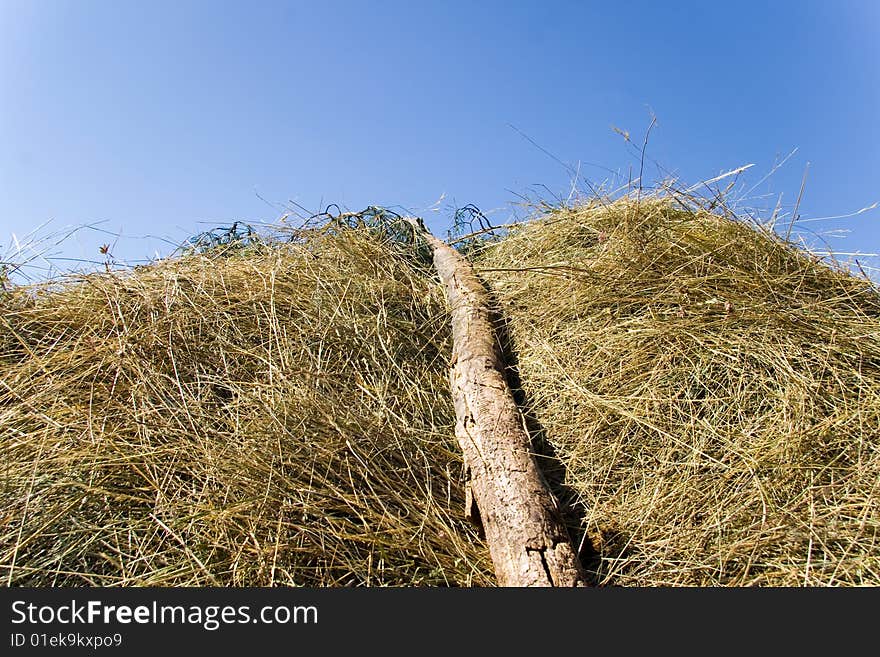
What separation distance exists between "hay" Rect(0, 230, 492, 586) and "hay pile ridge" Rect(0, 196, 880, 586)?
0.04 feet

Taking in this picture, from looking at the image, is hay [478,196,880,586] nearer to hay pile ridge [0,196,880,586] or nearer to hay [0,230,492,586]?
hay pile ridge [0,196,880,586]

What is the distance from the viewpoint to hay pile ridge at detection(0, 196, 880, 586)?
2236mm

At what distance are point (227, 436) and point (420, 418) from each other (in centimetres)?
91

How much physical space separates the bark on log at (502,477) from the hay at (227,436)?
14 centimetres

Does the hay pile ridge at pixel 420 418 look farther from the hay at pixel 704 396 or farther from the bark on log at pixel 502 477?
the bark on log at pixel 502 477

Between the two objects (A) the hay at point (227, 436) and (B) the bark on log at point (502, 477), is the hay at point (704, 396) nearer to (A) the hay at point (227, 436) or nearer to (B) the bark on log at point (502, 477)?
(B) the bark on log at point (502, 477)

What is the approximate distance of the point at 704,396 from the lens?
2879mm

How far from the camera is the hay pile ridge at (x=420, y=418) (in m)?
2.24

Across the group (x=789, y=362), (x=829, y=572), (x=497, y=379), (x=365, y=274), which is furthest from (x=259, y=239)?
(x=829, y=572)

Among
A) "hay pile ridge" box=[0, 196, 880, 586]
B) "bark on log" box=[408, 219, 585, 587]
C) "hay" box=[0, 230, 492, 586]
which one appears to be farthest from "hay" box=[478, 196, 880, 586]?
"hay" box=[0, 230, 492, 586]

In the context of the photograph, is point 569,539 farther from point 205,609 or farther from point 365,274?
point 365,274

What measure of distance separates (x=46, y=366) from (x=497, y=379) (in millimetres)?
2270

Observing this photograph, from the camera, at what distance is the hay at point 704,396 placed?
226cm

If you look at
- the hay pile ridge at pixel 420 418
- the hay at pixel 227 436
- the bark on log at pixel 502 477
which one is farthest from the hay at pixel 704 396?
the hay at pixel 227 436
